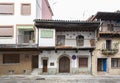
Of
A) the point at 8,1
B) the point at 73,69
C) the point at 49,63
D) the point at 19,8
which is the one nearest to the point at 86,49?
the point at 73,69

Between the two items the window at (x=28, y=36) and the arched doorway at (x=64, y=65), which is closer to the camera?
the window at (x=28, y=36)

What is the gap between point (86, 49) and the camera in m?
30.0

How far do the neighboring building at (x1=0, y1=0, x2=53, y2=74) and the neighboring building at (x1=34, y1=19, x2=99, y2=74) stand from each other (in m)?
1.66

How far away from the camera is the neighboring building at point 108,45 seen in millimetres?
29750

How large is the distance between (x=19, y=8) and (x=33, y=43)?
5.58 metres

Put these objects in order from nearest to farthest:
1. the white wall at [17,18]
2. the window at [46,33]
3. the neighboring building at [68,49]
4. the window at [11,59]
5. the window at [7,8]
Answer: the window at [46,33], the neighboring building at [68,49], the white wall at [17,18], the window at [7,8], the window at [11,59]

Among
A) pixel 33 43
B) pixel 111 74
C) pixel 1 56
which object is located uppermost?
pixel 33 43

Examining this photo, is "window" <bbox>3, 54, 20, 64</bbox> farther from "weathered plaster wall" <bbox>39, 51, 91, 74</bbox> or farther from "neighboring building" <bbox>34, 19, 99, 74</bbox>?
"weathered plaster wall" <bbox>39, 51, 91, 74</bbox>

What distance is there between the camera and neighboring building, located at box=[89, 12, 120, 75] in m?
29.8

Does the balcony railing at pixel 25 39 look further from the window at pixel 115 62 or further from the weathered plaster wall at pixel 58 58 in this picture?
the window at pixel 115 62

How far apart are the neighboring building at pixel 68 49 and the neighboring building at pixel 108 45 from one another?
2.84 ft

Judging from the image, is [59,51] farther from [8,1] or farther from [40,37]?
[8,1]

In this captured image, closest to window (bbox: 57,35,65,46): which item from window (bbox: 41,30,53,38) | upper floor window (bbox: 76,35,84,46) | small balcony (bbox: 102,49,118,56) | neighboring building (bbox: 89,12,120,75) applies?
window (bbox: 41,30,53,38)

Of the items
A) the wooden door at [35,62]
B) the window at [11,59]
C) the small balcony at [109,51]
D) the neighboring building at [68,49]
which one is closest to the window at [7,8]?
the neighboring building at [68,49]
